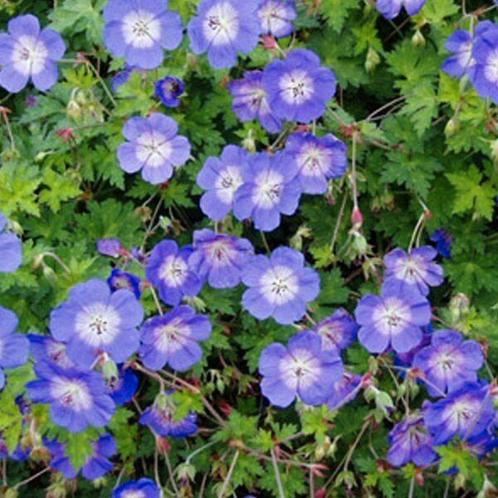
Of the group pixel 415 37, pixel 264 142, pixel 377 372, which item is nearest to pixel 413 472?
pixel 377 372

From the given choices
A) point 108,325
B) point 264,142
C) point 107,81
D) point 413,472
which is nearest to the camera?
point 108,325

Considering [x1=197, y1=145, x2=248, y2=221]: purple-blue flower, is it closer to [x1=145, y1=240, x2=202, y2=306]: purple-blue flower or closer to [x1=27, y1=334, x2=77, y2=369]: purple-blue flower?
[x1=145, y1=240, x2=202, y2=306]: purple-blue flower

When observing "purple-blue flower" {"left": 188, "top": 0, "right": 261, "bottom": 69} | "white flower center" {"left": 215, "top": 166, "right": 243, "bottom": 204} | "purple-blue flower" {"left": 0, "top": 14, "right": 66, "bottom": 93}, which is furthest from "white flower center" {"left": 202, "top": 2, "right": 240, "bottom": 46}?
"purple-blue flower" {"left": 0, "top": 14, "right": 66, "bottom": 93}

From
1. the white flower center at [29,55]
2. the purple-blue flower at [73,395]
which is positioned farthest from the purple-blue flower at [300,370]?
the white flower center at [29,55]

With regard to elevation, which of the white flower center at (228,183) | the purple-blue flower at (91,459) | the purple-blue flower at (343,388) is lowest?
the purple-blue flower at (91,459)

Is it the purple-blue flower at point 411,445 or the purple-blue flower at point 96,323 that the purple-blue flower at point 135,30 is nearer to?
the purple-blue flower at point 96,323

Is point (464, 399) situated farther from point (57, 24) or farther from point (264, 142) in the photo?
point (57, 24)
